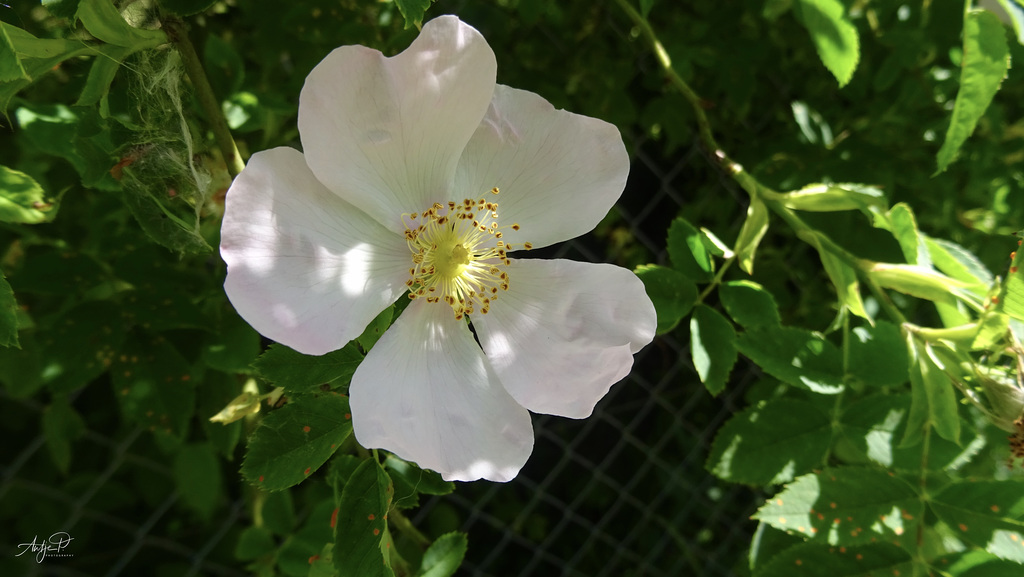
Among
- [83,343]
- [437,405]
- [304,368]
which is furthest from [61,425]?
[437,405]

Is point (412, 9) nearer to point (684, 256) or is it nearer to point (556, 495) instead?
point (684, 256)

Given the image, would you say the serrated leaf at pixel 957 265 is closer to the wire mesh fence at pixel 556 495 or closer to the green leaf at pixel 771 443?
the green leaf at pixel 771 443

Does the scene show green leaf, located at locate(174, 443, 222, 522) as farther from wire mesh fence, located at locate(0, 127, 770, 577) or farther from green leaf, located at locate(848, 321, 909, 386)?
green leaf, located at locate(848, 321, 909, 386)

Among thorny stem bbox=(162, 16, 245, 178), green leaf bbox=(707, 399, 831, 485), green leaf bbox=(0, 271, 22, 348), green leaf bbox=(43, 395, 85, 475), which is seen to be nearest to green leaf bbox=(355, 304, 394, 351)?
thorny stem bbox=(162, 16, 245, 178)

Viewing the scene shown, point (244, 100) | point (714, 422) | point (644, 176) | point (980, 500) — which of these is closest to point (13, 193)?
point (244, 100)

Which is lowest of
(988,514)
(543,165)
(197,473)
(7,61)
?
(197,473)
